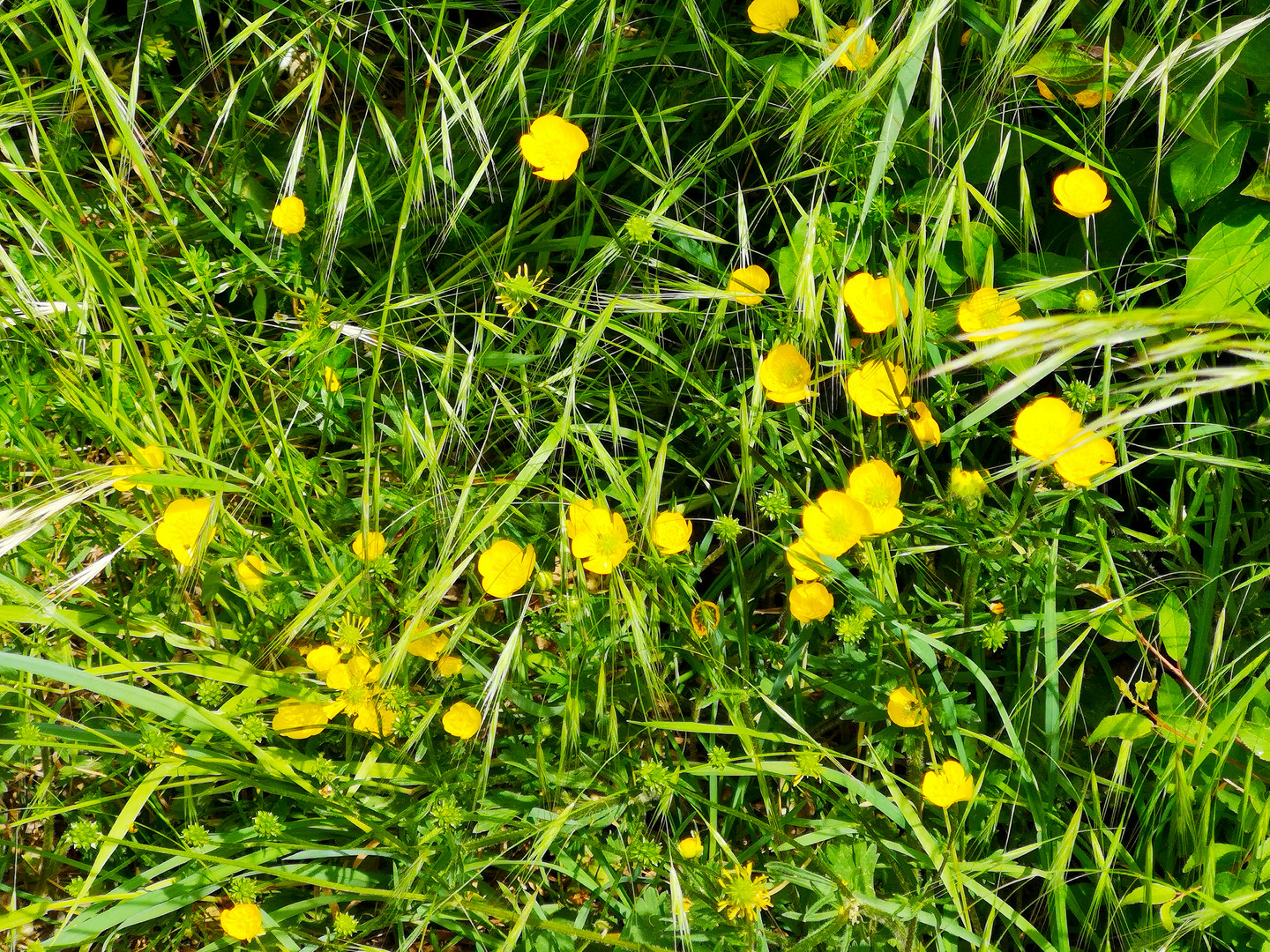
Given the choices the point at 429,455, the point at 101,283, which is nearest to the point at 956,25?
the point at 429,455

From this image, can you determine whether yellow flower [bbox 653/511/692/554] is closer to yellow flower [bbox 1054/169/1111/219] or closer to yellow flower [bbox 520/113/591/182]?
yellow flower [bbox 520/113/591/182]

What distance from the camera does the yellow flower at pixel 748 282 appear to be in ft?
5.39

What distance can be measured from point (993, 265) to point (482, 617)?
3.78ft

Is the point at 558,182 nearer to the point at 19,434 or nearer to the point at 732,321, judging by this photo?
the point at 732,321

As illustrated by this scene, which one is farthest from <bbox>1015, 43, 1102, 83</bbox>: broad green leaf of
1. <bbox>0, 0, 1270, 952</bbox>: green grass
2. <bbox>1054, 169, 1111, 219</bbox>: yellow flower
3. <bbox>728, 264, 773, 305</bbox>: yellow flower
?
<bbox>728, 264, 773, 305</bbox>: yellow flower

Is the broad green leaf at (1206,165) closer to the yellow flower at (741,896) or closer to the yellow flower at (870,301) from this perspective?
the yellow flower at (870,301)

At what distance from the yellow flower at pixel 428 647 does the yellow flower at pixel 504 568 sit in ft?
0.45

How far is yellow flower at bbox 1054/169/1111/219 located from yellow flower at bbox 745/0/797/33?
1.81 ft

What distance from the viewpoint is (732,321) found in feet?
6.09

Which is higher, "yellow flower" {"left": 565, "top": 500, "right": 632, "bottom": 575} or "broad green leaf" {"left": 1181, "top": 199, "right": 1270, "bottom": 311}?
"broad green leaf" {"left": 1181, "top": 199, "right": 1270, "bottom": 311}

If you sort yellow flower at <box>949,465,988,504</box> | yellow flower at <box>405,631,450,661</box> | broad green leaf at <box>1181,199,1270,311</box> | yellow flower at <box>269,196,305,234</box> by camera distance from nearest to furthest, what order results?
yellow flower at <box>949,465,988,504</box>
broad green leaf at <box>1181,199,1270,311</box>
yellow flower at <box>405,631,450,661</box>
yellow flower at <box>269,196,305,234</box>

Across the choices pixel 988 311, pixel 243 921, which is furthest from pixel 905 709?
pixel 243 921

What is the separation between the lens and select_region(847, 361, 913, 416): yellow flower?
157 centimetres

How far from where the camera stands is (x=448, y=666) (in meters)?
1.69
